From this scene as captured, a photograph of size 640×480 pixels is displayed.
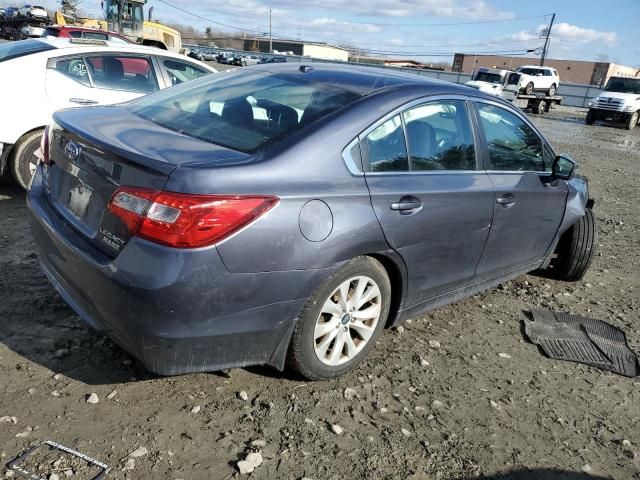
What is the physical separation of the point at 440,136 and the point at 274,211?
1.40 m

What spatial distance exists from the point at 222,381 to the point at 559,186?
9.79ft

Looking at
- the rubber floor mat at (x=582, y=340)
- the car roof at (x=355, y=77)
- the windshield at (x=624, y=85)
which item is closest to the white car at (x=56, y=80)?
the car roof at (x=355, y=77)

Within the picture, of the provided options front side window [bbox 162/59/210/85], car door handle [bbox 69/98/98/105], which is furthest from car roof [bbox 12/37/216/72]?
car door handle [bbox 69/98/98/105]

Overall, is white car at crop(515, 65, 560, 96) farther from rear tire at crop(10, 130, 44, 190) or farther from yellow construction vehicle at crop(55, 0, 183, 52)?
rear tire at crop(10, 130, 44, 190)

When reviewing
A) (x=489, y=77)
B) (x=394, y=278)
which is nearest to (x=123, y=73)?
(x=394, y=278)

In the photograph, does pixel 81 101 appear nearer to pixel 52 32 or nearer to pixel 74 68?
pixel 74 68

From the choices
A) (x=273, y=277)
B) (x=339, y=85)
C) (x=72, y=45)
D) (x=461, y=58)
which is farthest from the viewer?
(x=461, y=58)

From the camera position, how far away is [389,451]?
2.56 metres

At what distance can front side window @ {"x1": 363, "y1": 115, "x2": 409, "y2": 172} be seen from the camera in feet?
9.33

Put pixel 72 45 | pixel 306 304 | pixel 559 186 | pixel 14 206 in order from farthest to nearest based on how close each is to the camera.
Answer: pixel 72 45 < pixel 14 206 < pixel 559 186 < pixel 306 304

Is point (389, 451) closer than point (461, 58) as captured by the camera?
Yes

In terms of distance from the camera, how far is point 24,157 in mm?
5270

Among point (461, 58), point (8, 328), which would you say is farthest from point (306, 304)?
point (461, 58)

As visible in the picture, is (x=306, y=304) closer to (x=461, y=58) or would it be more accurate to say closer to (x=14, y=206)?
(x=14, y=206)
